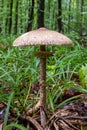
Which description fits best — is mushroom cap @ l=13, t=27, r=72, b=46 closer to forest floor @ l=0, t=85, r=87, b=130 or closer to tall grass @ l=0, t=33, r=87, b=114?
tall grass @ l=0, t=33, r=87, b=114

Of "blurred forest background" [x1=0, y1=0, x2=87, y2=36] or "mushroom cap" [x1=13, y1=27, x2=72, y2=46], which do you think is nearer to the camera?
"mushroom cap" [x1=13, y1=27, x2=72, y2=46]

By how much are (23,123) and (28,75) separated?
0.92m

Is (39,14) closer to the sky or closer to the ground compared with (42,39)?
closer to the ground

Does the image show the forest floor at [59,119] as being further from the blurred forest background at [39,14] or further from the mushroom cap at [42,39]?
the blurred forest background at [39,14]

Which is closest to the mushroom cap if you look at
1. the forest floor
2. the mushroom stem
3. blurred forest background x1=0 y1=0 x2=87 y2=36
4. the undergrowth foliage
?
the mushroom stem

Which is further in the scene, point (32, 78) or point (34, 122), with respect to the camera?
point (32, 78)

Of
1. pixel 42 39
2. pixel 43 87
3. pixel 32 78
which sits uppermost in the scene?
pixel 42 39

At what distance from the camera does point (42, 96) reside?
1.70 m

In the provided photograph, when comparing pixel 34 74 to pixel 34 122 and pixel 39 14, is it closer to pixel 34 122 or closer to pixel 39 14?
pixel 34 122

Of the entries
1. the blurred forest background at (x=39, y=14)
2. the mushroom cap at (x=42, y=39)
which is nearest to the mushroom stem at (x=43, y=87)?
the mushroom cap at (x=42, y=39)

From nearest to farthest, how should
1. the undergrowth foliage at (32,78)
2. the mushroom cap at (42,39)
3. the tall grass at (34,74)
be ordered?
the mushroom cap at (42,39)
the undergrowth foliage at (32,78)
the tall grass at (34,74)

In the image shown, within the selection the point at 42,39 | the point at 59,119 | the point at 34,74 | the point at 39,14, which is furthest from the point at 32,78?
the point at 39,14

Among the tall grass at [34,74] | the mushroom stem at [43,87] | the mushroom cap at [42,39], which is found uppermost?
the mushroom cap at [42,39]

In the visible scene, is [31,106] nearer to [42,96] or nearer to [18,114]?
[18,114]
